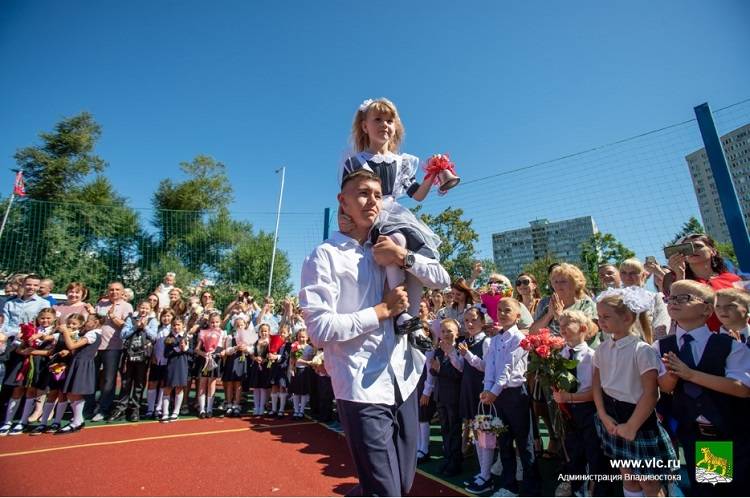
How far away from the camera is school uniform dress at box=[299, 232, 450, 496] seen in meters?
1.39

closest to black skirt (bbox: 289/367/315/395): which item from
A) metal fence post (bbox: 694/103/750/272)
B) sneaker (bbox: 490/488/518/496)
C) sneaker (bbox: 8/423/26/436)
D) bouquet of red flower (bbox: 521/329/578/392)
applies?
sneaker (bbox: 8/423/26/436)

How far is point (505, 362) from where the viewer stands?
3959 millimetres

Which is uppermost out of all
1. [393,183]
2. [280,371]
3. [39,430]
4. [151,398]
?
[393,183]

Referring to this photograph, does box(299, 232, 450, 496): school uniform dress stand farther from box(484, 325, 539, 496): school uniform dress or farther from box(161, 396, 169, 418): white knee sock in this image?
box(161, 396, 169, 418): white knee sock

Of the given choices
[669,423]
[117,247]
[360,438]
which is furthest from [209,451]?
[117,247]

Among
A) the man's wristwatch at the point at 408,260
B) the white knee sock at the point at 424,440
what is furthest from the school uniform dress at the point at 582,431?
the man's wristwatch at the point at 408,260

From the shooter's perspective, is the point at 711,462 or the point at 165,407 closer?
the point at 711,462

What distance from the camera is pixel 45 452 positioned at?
505cm

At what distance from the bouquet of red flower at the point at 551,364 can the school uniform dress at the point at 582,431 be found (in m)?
0.14

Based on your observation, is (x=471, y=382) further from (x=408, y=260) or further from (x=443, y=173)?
(x=408, y=260)

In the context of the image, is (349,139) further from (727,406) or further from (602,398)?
(727,406)

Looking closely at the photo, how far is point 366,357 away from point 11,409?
26.5ft

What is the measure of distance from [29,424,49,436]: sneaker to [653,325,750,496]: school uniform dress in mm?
8587

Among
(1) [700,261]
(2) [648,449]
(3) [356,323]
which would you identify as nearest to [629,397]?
(2) [648,449]
